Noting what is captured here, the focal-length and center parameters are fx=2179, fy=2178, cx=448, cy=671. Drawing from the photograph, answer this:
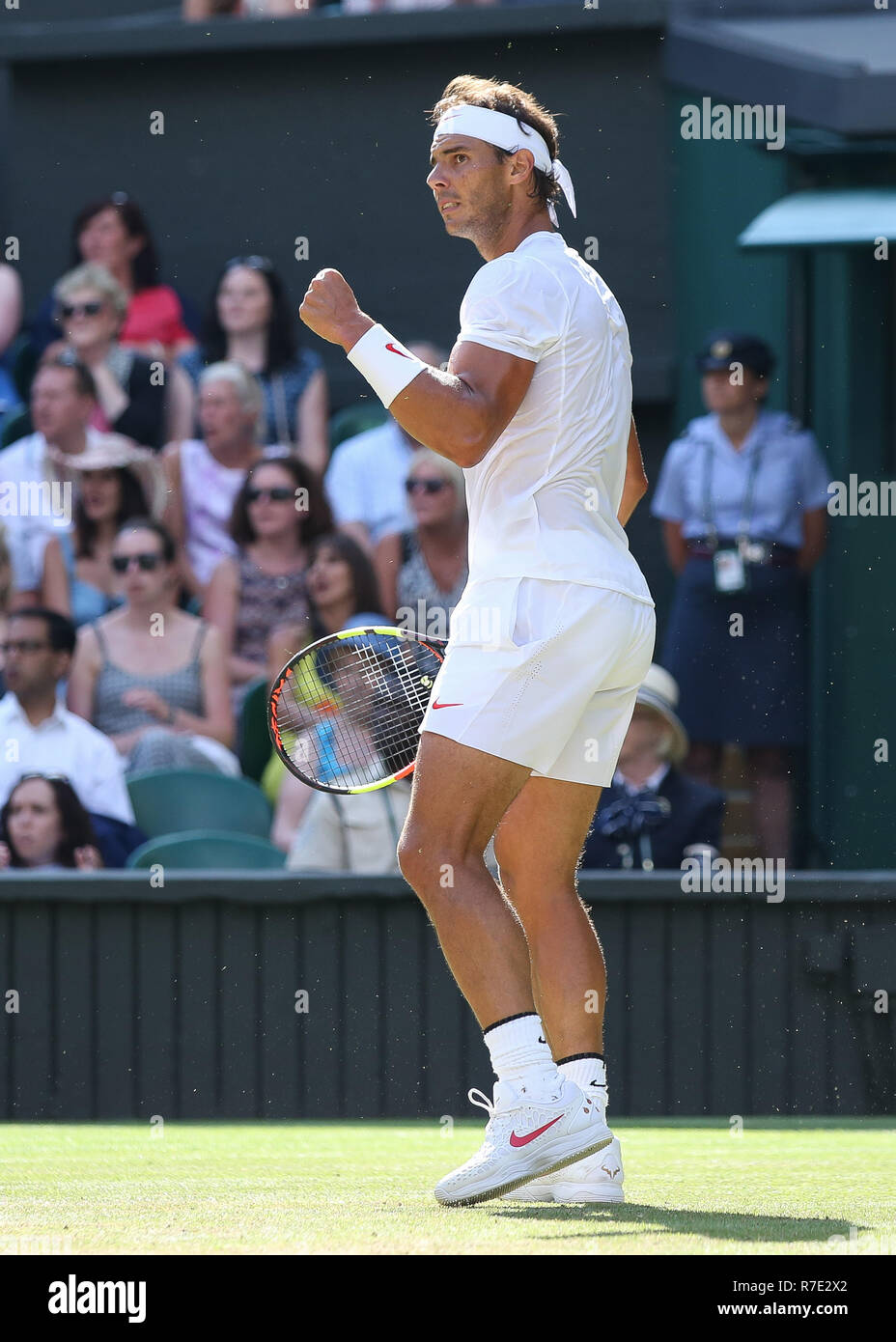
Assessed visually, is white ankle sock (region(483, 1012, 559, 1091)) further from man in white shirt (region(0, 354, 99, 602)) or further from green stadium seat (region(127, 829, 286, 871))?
man in white shirt (region(0, 354, 99, 602))

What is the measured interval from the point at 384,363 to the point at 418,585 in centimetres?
442

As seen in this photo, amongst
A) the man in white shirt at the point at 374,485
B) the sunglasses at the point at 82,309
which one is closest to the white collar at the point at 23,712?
the man in white shirt at the point at 374,485

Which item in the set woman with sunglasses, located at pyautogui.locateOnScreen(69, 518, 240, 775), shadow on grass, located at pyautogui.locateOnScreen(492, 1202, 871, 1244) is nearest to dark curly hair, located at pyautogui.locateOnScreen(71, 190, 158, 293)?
woman with sunglasses, located at pyautogui.locateOnScreen(69, 518, 240, 775)

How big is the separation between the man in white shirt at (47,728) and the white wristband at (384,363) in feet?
12.6

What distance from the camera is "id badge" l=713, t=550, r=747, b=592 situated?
8078 mm

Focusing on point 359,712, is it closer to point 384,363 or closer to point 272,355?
point 384,363

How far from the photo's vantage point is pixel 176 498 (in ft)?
27.9

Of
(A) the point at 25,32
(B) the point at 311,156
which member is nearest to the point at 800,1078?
(B) the point at 311,156

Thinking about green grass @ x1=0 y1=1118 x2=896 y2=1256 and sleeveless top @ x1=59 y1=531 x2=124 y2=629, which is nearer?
green grass @ x1=0 y1=1118 x2=896 y2=1256

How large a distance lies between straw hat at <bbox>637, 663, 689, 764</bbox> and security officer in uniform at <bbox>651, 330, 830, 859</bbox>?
0.65 m

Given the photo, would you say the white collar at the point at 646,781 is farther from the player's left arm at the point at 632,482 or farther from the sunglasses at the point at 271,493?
the player's left arm at the point at 632,482

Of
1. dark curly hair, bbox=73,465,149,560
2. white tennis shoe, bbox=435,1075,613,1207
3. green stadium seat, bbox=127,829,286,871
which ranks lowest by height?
white tennis shoe, bbox=435,1075,613,1207

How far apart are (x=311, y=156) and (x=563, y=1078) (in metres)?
7.18

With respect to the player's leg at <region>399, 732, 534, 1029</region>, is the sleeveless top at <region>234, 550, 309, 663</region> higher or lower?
higher
